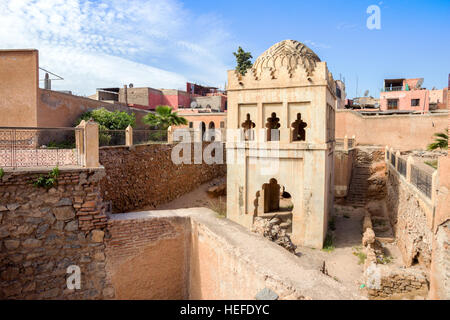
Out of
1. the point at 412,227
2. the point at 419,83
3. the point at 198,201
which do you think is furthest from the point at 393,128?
the point at 412,227

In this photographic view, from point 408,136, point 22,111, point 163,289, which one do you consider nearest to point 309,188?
point 163,289

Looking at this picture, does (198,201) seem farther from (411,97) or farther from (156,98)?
(411,97)

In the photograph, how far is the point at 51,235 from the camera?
631 centimetres

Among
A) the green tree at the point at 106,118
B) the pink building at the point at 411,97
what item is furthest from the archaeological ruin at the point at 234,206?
the pink building at the point at 411,97

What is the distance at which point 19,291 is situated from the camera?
6.12 meters

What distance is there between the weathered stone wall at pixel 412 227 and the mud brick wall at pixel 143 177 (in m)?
11.4

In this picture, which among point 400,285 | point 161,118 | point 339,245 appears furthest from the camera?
point 161,118

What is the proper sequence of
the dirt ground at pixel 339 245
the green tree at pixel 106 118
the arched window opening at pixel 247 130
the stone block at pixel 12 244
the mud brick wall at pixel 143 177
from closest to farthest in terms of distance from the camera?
the stone block at pixel 12 244 < the dirt ground at pixel 339 245 < the arched window opening at pixel 247 130 < the mud brick wall at pixel 143 177 < the green tree at pixel 106 118

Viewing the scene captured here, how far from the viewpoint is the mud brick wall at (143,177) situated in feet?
46.0

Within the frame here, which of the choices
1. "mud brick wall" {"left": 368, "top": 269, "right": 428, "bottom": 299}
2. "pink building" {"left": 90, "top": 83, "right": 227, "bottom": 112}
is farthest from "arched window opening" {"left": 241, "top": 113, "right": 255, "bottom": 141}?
"pink building" {"left": 90, "top": 83, "right": 227, "bottom": 112}

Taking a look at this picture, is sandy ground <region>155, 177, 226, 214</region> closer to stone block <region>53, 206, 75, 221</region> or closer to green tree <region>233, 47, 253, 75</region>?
stone block <region>53, 206, 75, 221</region>

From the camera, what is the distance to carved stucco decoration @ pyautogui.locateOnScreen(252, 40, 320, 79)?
13.1m

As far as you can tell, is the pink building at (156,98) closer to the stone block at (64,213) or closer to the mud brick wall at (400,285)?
the stone block at (64,213)

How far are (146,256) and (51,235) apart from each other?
75.2 inches
